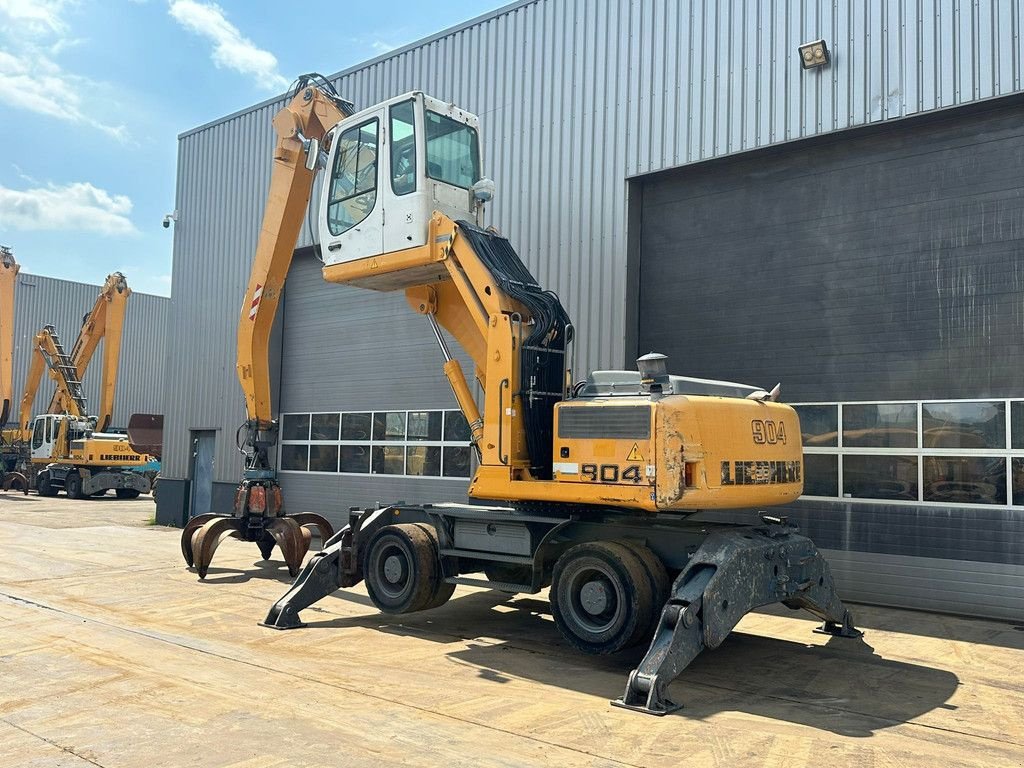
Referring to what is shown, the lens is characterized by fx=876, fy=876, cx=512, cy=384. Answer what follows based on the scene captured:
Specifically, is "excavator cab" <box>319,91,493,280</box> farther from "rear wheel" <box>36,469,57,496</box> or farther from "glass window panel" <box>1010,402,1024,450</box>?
"rear wheel" <box>36,469,57,496</box>

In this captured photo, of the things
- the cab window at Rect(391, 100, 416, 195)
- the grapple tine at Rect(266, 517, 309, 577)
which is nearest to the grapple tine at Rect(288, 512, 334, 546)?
the grapple tine at Rect(266, 517, 309, 577)

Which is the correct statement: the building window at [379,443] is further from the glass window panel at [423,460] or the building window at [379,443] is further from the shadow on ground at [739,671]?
the shadow on ground at [739,671]

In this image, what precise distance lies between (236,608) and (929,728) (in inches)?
282

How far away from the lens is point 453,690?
21.7ft

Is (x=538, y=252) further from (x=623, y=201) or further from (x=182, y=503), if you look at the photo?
(x=182, y=503)

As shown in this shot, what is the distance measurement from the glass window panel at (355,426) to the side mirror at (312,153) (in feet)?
19.2

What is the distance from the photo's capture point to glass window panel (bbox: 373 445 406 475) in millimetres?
15742

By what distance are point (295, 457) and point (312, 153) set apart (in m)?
7.91

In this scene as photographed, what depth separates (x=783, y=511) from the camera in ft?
37.1

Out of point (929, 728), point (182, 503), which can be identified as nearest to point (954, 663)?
point (929, 728)

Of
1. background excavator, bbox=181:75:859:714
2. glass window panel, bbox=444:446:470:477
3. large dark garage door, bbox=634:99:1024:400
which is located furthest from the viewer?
glass window panel, bbox=444:446:470:477

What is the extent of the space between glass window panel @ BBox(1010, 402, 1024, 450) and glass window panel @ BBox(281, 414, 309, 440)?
12.5 meters

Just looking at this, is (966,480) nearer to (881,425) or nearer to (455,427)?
(881,425)

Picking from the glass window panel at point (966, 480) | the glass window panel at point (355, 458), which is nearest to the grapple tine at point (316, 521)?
the glass window panel at point (355, 458)
